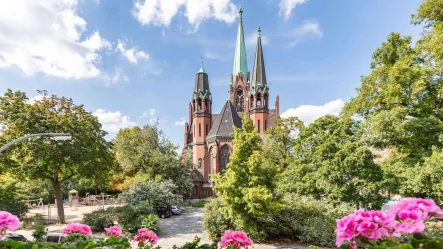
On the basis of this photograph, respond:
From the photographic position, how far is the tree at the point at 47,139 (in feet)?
54.2

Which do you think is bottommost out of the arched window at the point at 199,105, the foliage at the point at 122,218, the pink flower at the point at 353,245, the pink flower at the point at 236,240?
the foliage at the point at 122,218

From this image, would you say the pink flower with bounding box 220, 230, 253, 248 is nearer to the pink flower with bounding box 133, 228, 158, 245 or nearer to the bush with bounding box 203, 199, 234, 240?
the pink flower with bounding box 133, 228, 158, 245

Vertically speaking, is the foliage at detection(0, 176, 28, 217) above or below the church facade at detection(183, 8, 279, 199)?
below

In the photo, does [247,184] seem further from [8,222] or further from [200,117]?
[200,117]

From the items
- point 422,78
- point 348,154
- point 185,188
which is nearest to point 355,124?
point 348,154

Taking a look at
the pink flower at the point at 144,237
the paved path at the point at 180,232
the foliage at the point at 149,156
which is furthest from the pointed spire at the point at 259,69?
the pink flower at the point at 144,237

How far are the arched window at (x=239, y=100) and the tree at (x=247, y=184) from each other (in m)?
40.9

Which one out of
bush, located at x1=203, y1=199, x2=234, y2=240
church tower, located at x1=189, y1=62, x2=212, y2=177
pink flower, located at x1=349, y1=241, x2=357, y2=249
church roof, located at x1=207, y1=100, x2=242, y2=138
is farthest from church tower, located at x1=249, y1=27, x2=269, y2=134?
pink flower, located at x1=349, y1=241, x2=357, y2=249

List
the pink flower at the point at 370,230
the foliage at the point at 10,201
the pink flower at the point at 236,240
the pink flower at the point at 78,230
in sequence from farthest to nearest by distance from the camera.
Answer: the foliage at the point at 10,201 < the pink flower at the point at 78,230 < the pink flower at the point at 236,240 < the pink flower at the point at 370,230

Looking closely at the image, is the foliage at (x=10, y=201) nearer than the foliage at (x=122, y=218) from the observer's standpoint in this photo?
No

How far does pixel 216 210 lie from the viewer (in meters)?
15.6

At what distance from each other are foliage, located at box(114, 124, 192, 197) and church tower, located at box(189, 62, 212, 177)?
16.7 m

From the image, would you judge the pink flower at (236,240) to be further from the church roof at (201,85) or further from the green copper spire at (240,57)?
the green copper spire at (240,57)

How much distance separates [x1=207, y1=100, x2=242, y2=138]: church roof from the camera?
4372 centimetres
